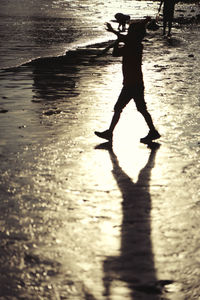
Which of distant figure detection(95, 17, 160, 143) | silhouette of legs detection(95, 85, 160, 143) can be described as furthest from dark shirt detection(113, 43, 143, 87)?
silhouette of legs detection(95, 85, 160, 143)

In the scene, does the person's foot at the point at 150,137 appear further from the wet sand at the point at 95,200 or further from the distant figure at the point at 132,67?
the wet sand at the point at 95,200

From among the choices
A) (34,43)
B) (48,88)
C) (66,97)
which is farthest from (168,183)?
(34,43)

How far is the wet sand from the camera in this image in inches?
176

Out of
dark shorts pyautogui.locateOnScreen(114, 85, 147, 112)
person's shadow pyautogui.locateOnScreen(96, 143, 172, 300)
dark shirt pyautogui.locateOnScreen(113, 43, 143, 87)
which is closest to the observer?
person's shadow pyautogui.locateOnScreen(96, 143, 172, 300)

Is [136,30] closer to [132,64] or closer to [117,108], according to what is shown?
[132,64]

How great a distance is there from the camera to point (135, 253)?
4883 mm

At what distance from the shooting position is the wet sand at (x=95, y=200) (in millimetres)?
4469

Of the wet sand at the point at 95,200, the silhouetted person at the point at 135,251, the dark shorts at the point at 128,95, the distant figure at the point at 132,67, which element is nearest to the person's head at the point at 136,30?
the distant figure at the point at 132,67

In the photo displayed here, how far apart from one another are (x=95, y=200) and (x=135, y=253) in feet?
4.09

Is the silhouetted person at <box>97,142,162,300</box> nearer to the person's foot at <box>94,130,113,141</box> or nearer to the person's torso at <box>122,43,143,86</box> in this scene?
the person's foot at <box>94,130,113,141</box>

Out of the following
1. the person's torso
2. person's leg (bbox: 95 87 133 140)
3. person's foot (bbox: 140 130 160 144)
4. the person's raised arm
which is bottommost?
person's foot (bbox: 140 130 160 144)

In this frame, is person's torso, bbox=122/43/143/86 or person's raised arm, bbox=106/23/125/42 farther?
person's torso, bbox=122/43/143/86

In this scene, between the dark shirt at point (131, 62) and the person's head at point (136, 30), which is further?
the dark shirt at point (131, 62)

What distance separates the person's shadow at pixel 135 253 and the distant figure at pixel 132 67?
1.83 meters
